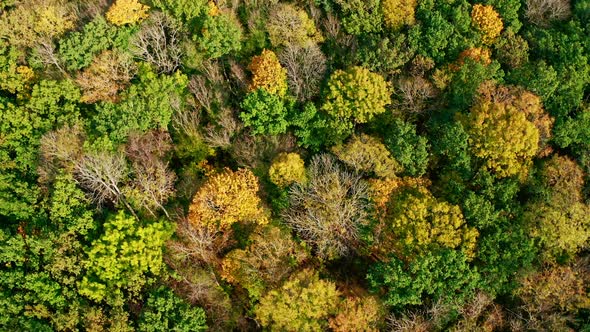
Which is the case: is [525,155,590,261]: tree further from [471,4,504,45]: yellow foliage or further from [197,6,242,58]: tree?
[197,6,242,58]: tree

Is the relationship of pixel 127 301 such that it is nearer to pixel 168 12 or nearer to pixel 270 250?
pixel 270 250

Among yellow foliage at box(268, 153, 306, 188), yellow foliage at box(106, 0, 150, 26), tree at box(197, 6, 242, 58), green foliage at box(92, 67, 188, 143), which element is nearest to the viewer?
yellow foliage at box(268, 153, 306, 188)

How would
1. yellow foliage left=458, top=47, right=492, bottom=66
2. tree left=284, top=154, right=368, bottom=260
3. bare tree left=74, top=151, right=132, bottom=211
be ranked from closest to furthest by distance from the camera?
1. bare tree left=74, top=151, right=132, bottom=211
2. tree left=284, top=154, right=368, bottom=260
3. yellow foliage left=458, top=47, right=492, bottom=66

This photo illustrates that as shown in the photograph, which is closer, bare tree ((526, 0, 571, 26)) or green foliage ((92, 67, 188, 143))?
green foliage ((92, 67, 188, 143))

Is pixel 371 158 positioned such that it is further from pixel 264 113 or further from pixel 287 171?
pixel 264 113

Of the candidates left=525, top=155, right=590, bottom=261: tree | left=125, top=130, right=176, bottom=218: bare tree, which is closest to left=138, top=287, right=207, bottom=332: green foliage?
left=125, top=130, right=176, bottom=218: bare tree

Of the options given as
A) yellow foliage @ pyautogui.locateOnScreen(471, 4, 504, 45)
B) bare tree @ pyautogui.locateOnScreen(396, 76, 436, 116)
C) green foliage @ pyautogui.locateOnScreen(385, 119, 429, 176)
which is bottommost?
green foliage @ pyautogui.locateOnScreen(385, 119, 429, 176)

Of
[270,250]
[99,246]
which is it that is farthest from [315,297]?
[99,246]

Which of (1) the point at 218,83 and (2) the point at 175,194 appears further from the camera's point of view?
(1) the point at 218,83
